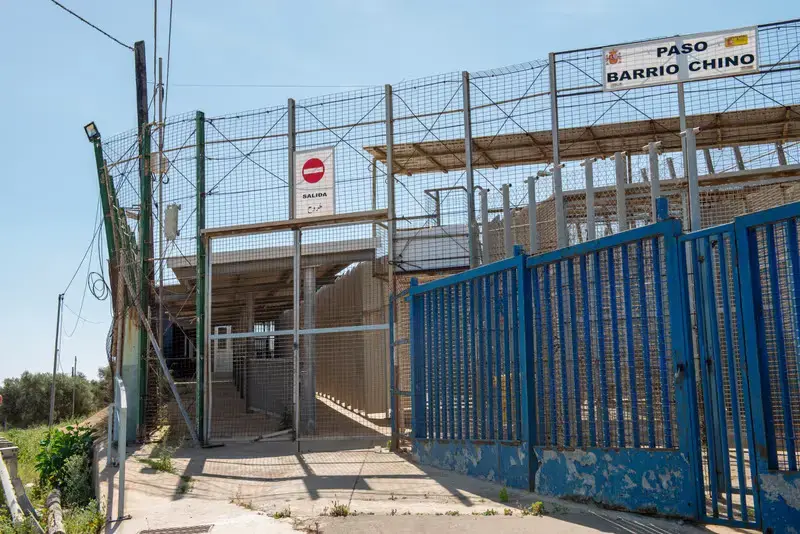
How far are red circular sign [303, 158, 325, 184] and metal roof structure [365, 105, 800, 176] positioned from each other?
33.5 inches

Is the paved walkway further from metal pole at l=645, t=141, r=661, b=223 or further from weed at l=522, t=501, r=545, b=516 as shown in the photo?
metal pole at l=645, t=141, r=661, b=223

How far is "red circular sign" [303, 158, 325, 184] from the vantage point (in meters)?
12.3

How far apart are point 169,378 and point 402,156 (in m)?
5.45

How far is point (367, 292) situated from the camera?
13586 mm

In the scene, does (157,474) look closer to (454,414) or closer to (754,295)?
(454,414)

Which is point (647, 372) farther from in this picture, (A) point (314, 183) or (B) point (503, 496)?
(A) point (314, 183)

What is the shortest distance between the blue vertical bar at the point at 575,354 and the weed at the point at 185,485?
421cm

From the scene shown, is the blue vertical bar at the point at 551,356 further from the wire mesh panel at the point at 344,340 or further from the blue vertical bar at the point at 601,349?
the wire mesh panel at the point at 344,340

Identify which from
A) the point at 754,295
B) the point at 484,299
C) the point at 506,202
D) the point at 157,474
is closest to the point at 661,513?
the point at 754,295

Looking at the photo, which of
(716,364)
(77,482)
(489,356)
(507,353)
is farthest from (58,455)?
(716,364)

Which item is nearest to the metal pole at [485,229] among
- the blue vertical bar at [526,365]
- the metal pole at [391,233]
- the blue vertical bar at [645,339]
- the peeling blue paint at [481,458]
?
the metal pole at [391,233]

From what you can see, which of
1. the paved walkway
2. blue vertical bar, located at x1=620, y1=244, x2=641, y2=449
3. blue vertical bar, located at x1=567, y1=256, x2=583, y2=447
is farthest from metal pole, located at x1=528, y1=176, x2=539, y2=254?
the paved walkway

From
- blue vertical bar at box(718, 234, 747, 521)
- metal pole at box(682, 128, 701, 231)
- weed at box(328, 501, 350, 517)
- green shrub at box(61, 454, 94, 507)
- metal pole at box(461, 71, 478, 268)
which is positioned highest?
metal pole at box(461, 71, 478, 268)

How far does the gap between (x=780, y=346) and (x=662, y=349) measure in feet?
3.24
